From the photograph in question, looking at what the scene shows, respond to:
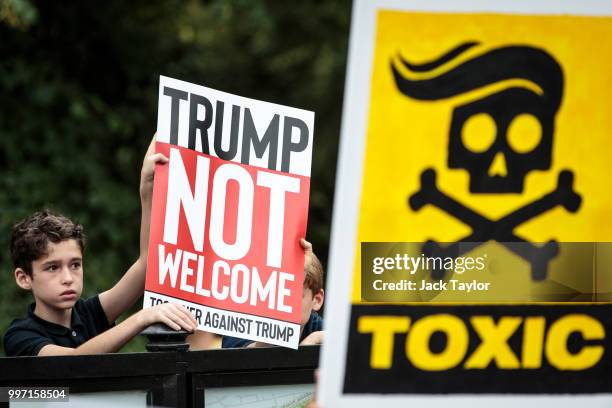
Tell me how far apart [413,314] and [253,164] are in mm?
1272

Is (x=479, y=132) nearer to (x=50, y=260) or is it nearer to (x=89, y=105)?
(x=50, y=260)

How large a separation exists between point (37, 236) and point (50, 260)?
9cm

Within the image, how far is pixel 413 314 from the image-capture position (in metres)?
2.61

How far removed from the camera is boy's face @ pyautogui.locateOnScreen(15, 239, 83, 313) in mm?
3670

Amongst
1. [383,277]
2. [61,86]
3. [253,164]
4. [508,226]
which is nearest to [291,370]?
[253,164]

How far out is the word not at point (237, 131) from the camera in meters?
3.73

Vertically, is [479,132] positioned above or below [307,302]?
above

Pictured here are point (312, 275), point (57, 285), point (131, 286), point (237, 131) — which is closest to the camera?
point (57, 285)

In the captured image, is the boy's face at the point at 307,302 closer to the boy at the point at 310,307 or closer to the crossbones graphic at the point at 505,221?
the boy at the point at 310,307

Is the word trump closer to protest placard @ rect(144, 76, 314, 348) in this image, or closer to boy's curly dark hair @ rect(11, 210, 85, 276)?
protest placard @ rect(144, 76, 314, 348)

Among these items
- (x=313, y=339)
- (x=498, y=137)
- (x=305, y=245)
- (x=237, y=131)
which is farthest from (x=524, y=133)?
(x=313, y=339)

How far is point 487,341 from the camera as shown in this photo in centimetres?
262

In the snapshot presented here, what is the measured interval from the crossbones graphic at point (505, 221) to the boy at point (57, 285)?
108 centimetres

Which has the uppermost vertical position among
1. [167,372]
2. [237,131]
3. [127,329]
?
[237,131]
